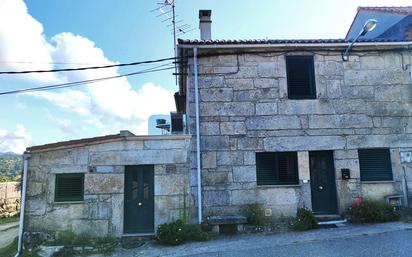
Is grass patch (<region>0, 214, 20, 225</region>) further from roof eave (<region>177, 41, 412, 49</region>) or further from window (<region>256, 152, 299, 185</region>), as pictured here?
window (<region>256, 152, 299, 185</region>)

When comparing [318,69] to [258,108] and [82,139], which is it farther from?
[82,139]

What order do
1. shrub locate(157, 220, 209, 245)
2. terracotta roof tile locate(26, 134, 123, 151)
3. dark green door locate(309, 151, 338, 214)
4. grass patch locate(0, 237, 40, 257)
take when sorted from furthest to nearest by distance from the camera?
dark green door locate(309, 151, 338, 214) → terracotta roof tile locate(26, 134, 123, 151) → shrub locate(157, 220, 209, 245) → grass patch locate(0, 237, 40, 257)

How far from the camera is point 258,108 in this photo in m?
9.75

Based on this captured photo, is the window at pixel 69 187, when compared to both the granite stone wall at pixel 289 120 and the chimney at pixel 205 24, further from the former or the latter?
the chimney at pixel 205 24

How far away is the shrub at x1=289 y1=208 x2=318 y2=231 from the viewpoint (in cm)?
866

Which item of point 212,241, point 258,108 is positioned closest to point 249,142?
point 258,108

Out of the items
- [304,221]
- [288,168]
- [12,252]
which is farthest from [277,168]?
[12,252]

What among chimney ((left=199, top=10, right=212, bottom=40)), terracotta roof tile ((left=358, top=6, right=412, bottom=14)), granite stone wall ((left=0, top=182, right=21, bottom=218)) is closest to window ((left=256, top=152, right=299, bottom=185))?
chimney ((left=199, top=10, right=212, bottom=40))

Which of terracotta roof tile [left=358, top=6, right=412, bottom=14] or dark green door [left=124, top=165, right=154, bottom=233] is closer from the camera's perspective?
dark green door [left=124, top=165, right=154, bottom=233]

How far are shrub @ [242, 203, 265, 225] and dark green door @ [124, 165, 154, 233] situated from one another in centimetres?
263

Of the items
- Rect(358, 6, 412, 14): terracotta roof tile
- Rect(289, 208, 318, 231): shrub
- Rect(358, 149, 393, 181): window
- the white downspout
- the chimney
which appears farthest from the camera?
Rect(358, 6, 412, 14): terracotta roof tile

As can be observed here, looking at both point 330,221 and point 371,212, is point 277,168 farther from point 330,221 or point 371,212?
point 371,212

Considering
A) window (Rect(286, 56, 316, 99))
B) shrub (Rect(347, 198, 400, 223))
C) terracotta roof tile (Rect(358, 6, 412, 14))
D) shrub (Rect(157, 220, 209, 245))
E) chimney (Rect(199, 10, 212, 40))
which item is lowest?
shrub (Rect(157, 220, 209, 245))

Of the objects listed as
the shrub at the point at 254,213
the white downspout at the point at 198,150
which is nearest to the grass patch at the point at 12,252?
the white downspout at the point at 198,150
